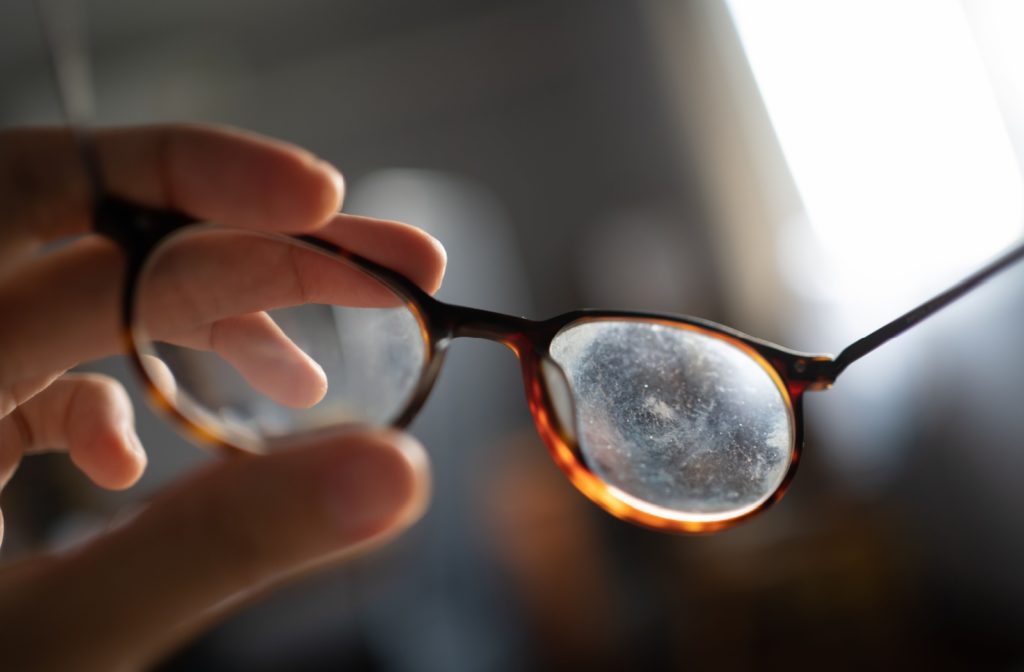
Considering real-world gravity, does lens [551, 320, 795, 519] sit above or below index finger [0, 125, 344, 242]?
below

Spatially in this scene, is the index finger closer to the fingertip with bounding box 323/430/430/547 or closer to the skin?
the skin

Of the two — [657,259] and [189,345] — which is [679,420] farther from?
[657,259]

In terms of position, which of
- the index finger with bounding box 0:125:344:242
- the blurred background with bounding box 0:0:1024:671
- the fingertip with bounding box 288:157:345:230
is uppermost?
the index finger with bounding box 0:125:344:242

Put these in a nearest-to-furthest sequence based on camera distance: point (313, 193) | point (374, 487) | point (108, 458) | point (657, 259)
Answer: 1. point (374, 487)
2. point (313, 193)
3. point (108, 458)
4. point (657, 259)

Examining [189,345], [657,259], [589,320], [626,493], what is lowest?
[657,259]

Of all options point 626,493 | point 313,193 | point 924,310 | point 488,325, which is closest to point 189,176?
point 313,193

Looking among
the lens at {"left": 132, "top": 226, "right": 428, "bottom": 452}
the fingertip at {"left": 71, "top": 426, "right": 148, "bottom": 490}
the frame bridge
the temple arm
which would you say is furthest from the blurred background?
the temple arm
